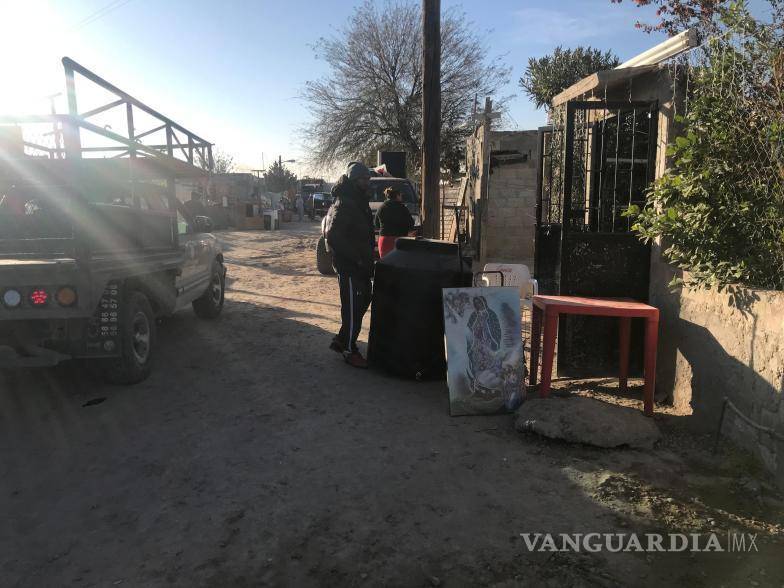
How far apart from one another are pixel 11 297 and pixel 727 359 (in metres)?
4.97

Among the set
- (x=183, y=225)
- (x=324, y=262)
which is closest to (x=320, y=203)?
(x=324, y=262)

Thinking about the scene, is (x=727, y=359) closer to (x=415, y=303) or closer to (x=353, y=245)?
(x=415, y=303)

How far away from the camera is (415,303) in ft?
15.0

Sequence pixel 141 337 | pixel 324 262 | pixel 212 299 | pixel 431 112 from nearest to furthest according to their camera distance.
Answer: pixel 141 337 < pixel 212 299 < pixel 431 112 < pixel 324 262

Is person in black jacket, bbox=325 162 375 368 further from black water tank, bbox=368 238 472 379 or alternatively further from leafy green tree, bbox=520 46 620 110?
leafy green tree, bbox=520 46 620 110

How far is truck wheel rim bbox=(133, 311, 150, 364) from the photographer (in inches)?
189

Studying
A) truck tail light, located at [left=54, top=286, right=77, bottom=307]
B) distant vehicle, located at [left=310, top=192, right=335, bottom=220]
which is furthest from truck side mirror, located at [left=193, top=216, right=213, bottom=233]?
distant vehicle, located at [left=310, top=192, right=335, bottom=220]

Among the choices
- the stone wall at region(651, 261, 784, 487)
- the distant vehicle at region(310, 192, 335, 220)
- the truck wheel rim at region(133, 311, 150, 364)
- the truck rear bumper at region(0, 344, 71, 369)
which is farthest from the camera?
the distant vehicle at region(310, 192, 335, 220)

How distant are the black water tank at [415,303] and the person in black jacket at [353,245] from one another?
463mm

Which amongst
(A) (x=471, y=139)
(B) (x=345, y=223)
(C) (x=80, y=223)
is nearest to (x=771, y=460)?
(B) (x=345, y=223)

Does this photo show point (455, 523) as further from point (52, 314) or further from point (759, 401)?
point (52, 314)

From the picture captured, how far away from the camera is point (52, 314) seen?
3936mm

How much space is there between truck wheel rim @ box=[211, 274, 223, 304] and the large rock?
196 inches

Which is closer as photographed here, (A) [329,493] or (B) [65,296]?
(A) [329,493]
